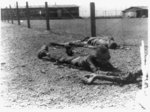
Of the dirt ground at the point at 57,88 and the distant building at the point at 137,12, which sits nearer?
the dirt ground at the point at 57,88

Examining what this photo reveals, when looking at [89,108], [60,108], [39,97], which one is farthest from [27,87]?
[89,108]

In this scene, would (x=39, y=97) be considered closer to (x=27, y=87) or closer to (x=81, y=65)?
(x=27, y=87)

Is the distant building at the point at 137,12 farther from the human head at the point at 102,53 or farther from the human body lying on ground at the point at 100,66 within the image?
the human head at the point at 102,53

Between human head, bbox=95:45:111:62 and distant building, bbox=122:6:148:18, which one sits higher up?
distant building, bbox=122:6:148:18

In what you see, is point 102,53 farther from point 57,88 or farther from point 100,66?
point 57,88

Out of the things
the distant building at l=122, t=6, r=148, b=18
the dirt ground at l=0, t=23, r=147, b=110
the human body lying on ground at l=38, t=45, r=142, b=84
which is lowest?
the dirt ground at l=0, t=23, r=147, b=110

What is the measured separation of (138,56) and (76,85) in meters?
3.03

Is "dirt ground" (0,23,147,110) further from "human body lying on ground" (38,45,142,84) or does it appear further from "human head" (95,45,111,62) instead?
"human head" (95,45,111,62)

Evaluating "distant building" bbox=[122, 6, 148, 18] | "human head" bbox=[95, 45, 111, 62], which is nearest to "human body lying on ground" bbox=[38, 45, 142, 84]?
"human head" bbox=[95, 45, 111, 62]

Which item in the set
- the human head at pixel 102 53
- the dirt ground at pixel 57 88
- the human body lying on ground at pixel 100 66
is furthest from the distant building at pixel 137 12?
the human head at pixel 102 53

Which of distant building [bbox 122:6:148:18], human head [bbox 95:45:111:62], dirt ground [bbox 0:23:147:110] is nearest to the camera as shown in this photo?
dirt ground [bbox 0:23:147:110]

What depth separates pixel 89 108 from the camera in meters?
3.69

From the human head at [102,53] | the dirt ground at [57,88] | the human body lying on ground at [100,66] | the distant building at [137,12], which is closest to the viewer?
the dirt ground at [57,88]

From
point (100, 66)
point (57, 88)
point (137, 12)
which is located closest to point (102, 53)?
point (100, 66)
